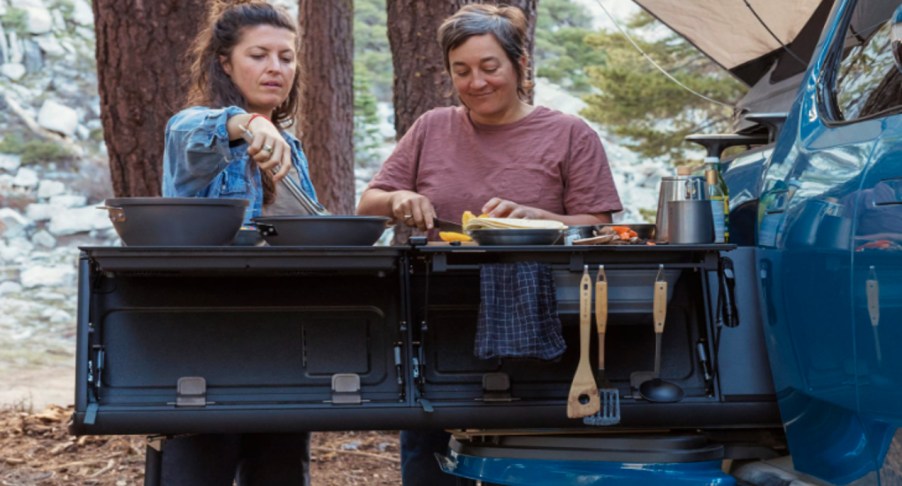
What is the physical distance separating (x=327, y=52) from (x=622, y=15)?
1449 cm

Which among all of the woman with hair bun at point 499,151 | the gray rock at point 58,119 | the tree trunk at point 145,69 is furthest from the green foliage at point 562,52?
the woman with hair bun at point 499,151

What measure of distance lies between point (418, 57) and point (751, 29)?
183cm

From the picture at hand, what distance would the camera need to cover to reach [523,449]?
123 inches

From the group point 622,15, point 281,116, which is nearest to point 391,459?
point 281,116

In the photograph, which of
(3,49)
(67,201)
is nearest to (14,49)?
(3,49)

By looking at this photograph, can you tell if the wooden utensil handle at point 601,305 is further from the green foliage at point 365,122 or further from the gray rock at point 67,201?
the green foliage at point 365,122

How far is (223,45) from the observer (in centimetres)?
354

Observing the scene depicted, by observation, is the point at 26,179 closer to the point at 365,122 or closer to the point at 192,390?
the point at 365,122

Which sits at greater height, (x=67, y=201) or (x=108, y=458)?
(x=67, y=201)

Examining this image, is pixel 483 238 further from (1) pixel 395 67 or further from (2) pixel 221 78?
(1) pixel 395 67

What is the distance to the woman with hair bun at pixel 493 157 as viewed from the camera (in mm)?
3654

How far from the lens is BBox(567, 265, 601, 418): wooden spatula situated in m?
2.84

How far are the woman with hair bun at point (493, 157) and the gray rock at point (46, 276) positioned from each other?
19376 millimetres

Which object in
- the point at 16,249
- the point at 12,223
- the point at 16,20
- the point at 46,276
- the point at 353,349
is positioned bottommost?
the point at 353,349
